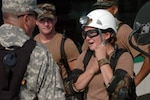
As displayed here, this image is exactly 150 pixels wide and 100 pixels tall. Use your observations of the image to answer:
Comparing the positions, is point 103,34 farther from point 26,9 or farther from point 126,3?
point 126,3

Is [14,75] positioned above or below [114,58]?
above

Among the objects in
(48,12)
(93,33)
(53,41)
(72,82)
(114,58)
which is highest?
(93,33)

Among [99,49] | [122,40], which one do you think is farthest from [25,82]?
[122,40]

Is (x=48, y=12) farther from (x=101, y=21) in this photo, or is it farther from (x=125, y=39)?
(x=101, y=21)

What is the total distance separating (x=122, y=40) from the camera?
4.14 metres

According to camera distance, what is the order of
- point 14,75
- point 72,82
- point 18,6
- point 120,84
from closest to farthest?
point 14,75, point 18,6, point 120,84, point 72,82

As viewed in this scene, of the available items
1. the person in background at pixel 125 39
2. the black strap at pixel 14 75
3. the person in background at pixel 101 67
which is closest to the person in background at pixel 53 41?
the person in background at pixel 125 39

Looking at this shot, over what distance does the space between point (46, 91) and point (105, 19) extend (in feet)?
3.39

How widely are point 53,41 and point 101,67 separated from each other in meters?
1.33

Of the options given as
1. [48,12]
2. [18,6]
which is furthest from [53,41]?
[18,6]

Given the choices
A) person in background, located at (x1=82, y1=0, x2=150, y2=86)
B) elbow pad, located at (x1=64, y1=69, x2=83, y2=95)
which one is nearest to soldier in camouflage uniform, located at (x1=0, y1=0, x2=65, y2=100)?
elbow pad, located at (x1=64, y1=69, x2=83, y2=95)

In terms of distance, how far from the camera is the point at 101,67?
342cm

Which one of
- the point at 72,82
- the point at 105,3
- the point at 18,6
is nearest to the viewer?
the point at 18,6

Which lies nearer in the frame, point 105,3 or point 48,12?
point 105,3
